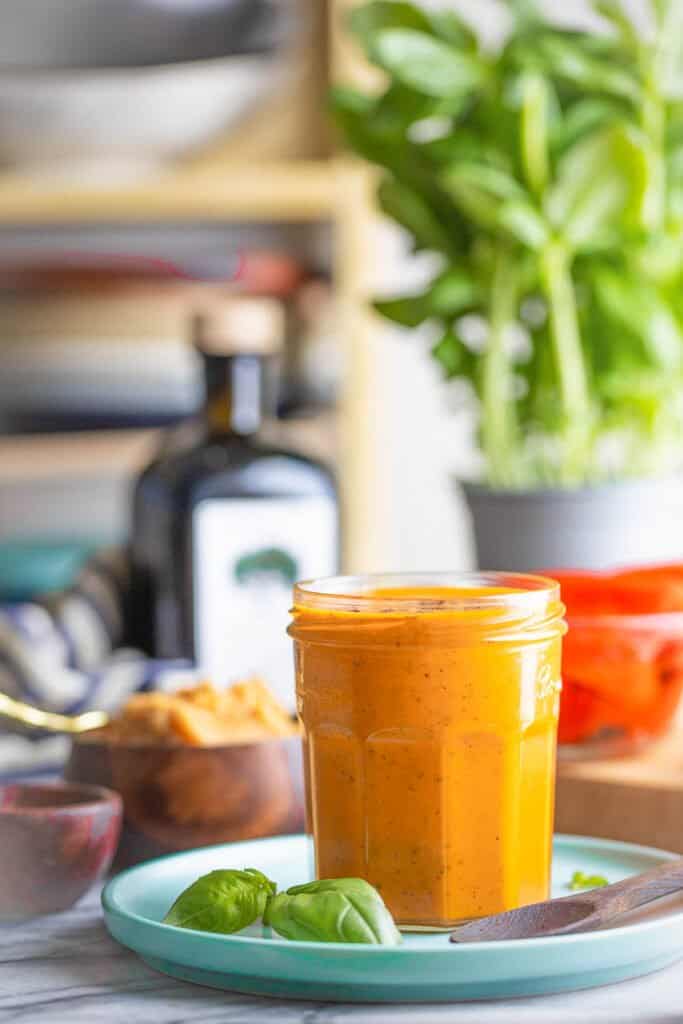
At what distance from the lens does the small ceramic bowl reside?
79 centimetres

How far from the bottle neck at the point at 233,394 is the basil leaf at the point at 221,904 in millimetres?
763

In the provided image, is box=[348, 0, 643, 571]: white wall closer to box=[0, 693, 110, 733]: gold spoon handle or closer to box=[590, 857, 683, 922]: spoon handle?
box=[0, 693, 110, 733]: gold spoon handle

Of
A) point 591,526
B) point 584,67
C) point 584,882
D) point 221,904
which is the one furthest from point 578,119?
point 221,904

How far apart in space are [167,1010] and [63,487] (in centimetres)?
215

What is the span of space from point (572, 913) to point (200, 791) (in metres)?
0.25

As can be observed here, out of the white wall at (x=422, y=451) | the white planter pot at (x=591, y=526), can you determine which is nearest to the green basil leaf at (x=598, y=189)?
the white planter pot at (x=591, y=526)

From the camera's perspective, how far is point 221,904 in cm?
68

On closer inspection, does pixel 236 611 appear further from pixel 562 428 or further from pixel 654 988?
pixel 654 988

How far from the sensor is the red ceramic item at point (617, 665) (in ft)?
3.34

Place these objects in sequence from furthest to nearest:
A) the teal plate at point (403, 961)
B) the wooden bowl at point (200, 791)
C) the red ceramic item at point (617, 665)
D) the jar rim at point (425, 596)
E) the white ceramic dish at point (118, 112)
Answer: the white ceramic dish at point (118, 112) < the red ceramic item at point (617, 665) < the wooden bowl at point (200, 791) < the jar rim at point (425, 596) < the teal plate at point (403, 961)

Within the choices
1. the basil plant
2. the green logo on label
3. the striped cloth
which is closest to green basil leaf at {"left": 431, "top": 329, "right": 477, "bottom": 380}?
the basil plant

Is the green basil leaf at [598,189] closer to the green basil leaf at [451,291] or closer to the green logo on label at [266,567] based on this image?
the green basil leaf at [451,291]

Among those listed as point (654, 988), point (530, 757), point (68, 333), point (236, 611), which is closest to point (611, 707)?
point (530, 757)

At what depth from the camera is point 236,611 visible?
147 centimetres
